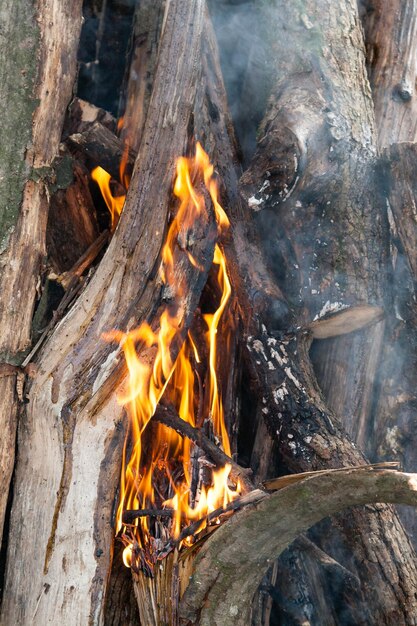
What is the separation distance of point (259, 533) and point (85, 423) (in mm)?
877

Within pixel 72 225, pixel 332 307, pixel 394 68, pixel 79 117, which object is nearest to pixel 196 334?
pixel 332 307

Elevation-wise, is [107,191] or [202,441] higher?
[107,191]

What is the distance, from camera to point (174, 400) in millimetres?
3436

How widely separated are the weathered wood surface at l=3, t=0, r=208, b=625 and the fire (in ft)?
0.23

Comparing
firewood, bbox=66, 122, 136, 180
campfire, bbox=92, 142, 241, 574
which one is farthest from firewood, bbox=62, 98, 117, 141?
campfire, bbox=92, 142, 241, 574

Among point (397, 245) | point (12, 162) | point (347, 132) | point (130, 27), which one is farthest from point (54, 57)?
point (397, 245)

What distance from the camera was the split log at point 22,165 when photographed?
10.4ft

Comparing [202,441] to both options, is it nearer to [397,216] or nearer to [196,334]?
[196,334]

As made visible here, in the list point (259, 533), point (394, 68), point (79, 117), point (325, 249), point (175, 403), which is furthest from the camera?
point (394, 68)

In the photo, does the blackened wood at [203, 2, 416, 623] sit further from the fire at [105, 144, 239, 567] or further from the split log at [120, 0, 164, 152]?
the split log at [120, 0, 164, 152]

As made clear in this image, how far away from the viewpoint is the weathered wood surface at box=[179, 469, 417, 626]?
2432 mm

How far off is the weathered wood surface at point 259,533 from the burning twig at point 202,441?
31 centimetres

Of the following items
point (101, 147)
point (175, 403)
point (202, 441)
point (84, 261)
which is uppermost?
point (101, 147)

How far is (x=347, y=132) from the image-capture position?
3.29 meters
